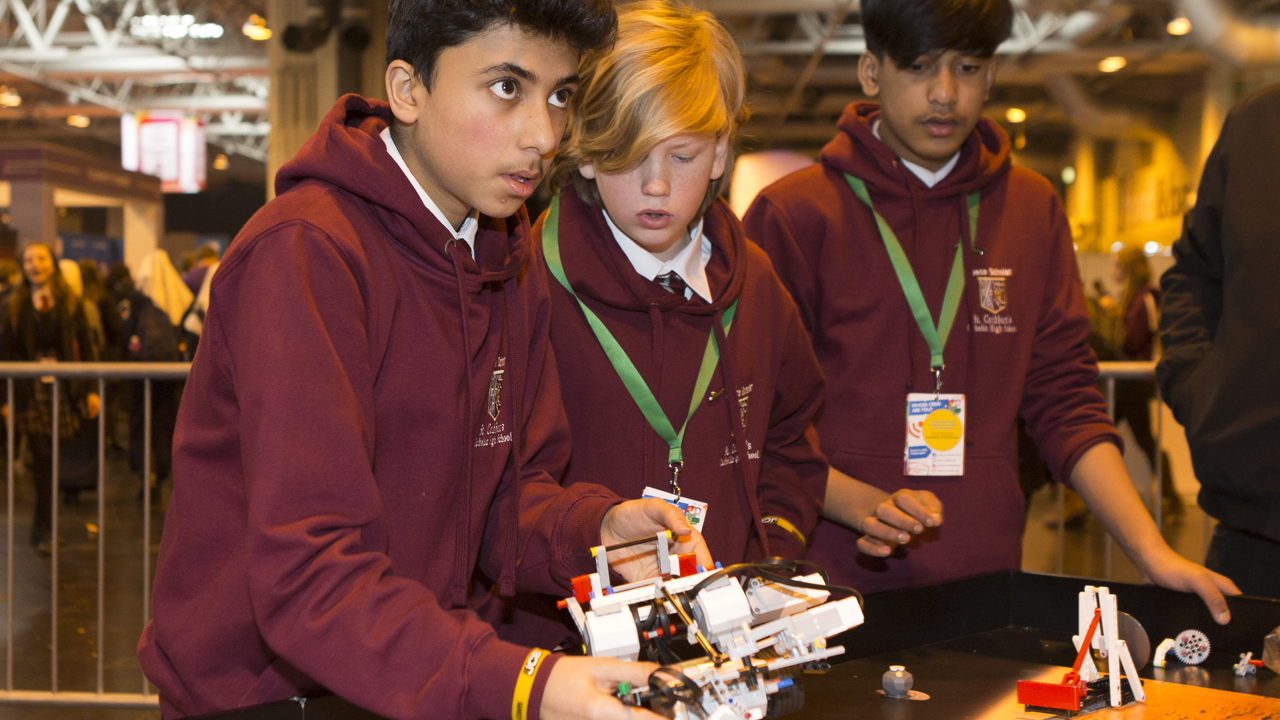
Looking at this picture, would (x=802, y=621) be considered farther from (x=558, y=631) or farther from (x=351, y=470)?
(x=558, y=631)

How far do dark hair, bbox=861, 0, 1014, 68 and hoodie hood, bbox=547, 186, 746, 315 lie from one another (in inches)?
22.5

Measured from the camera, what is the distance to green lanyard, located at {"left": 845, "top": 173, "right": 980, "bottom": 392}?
1985 mm

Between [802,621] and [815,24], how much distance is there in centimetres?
1275

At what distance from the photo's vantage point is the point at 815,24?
506 inches

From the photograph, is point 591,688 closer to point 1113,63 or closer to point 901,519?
point 901,519

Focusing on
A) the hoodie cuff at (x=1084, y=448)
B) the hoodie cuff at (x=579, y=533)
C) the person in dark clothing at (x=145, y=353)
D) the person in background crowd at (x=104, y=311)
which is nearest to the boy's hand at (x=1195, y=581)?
the hoodie cuff at (x=1084, y=448)

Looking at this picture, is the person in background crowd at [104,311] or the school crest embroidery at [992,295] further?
the person in background crowd at [104,311]

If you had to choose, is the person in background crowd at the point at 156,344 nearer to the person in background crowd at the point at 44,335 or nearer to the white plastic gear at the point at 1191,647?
the person in background crowd at the point at 44,335

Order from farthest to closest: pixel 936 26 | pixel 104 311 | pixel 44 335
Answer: pixel 104 311 → pixel 44 335 → pixel 936 26

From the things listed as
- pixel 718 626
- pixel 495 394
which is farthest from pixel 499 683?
pixel 495 394

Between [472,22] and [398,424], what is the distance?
18.5 inches

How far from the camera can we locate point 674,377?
1.66m

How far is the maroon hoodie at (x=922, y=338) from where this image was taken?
1997mm

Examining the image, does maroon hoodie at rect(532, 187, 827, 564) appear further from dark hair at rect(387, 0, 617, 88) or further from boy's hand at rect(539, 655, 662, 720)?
boy's hand at rect(539, 655, 662, 720)
